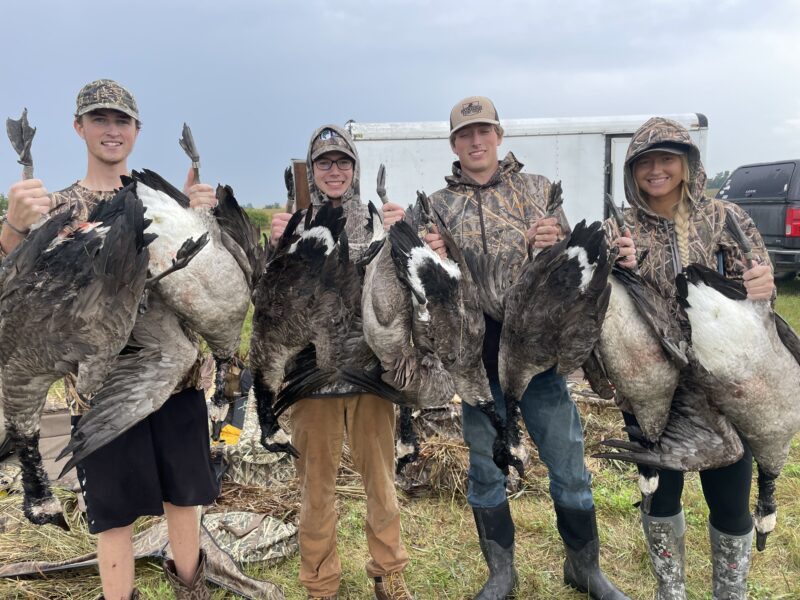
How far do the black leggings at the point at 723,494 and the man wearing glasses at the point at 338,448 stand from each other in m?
1.77

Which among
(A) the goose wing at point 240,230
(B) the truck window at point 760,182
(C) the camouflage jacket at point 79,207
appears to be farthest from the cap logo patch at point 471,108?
(B) the truck window at point 760,182

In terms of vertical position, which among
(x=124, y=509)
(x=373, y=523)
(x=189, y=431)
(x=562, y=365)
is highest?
(x=562, y=365)

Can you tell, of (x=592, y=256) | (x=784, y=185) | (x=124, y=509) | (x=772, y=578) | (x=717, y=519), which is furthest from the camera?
(x=784, y=185)

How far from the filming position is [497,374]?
378 centimetres

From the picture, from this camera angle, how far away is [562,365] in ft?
10.7

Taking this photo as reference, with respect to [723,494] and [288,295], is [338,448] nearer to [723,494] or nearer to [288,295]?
A: [288,295]

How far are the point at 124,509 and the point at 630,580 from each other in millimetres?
3713

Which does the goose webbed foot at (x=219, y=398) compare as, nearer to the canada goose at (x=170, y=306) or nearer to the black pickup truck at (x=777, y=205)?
the canada goose at (x=170, y=306)

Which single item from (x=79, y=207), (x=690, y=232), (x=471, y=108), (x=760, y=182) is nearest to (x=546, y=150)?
(x=760, y=182)

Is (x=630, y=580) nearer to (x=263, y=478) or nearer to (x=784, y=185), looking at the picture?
(x=263, y=478)

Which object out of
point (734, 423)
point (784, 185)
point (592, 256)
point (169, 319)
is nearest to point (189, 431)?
point (169, 319)

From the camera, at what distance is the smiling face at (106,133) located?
10.4ft

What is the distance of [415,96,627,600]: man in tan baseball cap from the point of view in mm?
3711

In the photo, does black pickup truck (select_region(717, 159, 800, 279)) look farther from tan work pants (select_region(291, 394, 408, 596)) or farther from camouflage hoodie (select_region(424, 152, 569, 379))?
tan work pants (select_region(291, 394, 408, 596))
